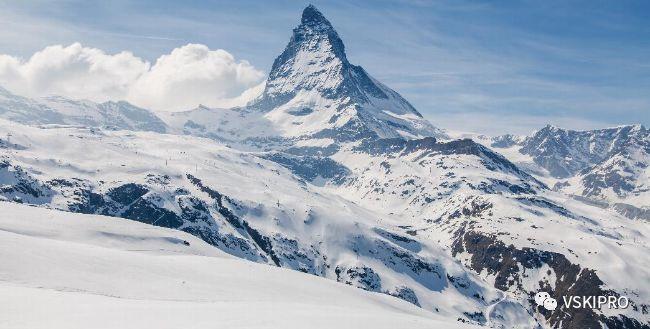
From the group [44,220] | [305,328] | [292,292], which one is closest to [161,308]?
[305,328]

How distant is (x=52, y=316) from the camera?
39938 mm

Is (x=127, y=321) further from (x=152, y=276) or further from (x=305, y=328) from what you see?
(x=152, y=276)

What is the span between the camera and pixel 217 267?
83.8 metres

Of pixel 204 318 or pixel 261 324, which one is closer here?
pixel 261 324

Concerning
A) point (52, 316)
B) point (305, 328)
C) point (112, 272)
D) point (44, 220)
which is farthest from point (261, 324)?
point (44, 220)

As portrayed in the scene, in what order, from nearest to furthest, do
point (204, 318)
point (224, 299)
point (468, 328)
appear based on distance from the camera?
point (204, 318) → point (468, 328) → point (224, 299)

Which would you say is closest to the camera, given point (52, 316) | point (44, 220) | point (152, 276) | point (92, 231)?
point (52, 316)

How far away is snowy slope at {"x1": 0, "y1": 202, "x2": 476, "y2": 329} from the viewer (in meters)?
41.2

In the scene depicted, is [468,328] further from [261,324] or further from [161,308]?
[161,308]

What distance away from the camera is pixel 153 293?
60.8 meters

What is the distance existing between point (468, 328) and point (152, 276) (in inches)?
1432

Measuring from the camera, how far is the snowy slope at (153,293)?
41.2 meters

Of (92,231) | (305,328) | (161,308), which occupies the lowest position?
(92,231)

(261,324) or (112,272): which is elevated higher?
(261,324)
